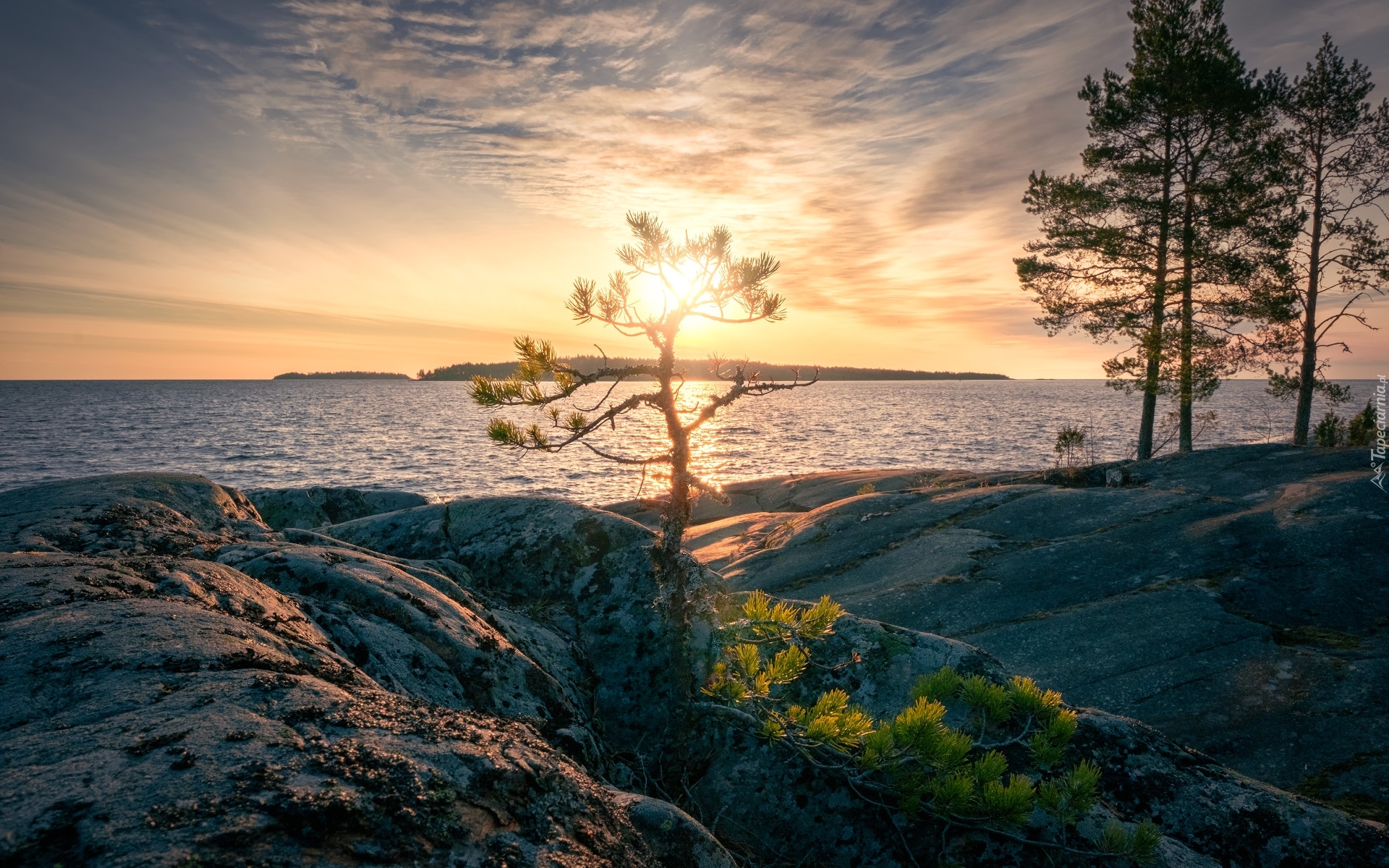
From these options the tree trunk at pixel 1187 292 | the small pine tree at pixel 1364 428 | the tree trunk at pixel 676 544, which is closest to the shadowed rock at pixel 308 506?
the tree trunk at pixel 676 544

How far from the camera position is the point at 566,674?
15.9ft

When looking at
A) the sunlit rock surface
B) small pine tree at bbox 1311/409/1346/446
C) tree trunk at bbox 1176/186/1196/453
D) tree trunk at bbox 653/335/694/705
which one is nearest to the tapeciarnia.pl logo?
the sunlit rock surface

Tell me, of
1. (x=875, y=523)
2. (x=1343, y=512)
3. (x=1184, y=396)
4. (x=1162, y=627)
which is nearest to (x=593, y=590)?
(x=1162, y=627)

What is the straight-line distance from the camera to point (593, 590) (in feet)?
19.5

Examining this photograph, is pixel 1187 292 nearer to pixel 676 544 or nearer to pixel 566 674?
pixel 676 544

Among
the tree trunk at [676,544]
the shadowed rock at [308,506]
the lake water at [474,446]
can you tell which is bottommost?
the lake water at [474,446]

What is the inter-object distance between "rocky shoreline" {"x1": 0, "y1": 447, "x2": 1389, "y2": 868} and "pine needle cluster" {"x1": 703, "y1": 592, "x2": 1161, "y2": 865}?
0.32 metres

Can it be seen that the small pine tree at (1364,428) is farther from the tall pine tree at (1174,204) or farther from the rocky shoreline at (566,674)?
the rocky shoreline at (566,674)

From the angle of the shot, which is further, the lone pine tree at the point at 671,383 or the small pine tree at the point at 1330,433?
the small pine tree at the point at 1330,433

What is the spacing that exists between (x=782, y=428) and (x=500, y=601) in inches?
2828

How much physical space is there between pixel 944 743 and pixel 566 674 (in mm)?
2774

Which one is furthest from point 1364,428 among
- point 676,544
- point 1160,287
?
point 676,544

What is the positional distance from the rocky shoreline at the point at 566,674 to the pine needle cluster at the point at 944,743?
316 millimetres

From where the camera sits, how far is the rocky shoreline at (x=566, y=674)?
1678 mm
